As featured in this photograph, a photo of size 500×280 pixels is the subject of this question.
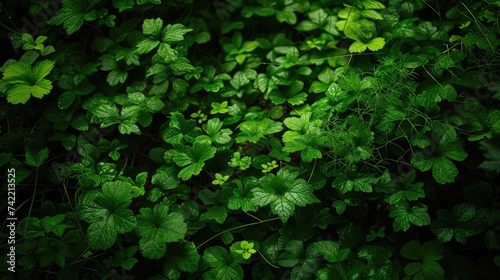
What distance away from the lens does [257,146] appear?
2.47 meters

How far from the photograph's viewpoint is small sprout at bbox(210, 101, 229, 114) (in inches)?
98.9

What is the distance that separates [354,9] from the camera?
266 cm

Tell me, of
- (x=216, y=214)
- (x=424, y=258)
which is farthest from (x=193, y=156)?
(x=424, y=258)

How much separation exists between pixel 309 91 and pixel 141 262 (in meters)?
1.27

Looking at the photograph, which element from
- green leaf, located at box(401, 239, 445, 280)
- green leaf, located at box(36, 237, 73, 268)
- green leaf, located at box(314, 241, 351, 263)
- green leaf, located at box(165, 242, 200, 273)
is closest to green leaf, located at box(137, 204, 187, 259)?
green leaf, located at box(165, 242, 200, 273)

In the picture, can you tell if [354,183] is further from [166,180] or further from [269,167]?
[166,180]

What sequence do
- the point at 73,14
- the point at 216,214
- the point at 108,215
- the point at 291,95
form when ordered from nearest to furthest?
the point at 108,215 → the point at 216,214 → the point at 73,14 → the point at 291,95

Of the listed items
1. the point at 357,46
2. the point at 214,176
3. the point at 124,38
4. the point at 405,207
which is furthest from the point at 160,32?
the point at 405,207

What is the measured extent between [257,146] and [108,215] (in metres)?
0.86

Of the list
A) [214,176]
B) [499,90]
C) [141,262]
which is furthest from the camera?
[214,176]

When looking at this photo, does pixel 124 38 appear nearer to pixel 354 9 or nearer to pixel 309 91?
pixel 309 91

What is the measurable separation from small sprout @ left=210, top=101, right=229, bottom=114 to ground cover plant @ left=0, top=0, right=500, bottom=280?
2 cm

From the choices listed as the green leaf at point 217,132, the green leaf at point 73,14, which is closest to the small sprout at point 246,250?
the green leaf at point 217,132

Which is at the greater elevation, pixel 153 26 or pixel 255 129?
pixel 153 26
